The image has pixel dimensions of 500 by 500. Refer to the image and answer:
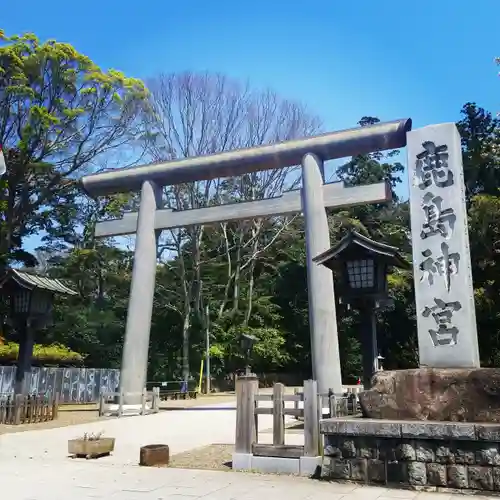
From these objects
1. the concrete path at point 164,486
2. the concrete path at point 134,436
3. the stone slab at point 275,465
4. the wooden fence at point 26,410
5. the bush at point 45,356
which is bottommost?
the concrete path at point 134,436

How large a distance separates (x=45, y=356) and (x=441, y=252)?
67.3 feet

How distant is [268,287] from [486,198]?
48.0ft

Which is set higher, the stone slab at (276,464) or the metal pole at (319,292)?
the metal pole at (319,292)

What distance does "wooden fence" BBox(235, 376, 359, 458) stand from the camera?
6.73 m

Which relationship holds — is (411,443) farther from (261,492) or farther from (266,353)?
(266,353)

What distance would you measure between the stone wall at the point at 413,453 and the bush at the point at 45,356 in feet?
60.9

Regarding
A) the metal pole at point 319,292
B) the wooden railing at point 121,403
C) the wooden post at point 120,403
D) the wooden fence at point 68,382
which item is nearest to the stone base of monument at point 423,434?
the metal pole at point 319,292

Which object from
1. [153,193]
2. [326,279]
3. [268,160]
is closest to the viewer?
[326,279]

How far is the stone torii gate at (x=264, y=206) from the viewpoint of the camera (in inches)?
538

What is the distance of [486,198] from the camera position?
949 inches

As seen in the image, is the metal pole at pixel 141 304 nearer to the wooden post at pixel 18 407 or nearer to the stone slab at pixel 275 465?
the wooden post at pixel 18 407

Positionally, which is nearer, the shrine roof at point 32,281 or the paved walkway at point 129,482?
the paved walkway at point 129,482

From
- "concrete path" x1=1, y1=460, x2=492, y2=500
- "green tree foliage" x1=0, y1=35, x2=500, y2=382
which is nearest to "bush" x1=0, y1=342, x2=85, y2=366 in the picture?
"green tree foliage" x1=0, y1=35, x2=500, y2=382

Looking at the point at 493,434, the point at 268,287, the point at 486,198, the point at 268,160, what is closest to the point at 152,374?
the point at 268,287
